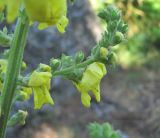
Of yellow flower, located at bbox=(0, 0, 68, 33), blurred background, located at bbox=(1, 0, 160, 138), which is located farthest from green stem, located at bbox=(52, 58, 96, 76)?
blurred background, located at bbox=(1, 0, 160, 138)

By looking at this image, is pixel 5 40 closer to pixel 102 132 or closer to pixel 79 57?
pixel 79 57

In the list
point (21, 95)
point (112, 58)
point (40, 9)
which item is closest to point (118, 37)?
point (112, 58)

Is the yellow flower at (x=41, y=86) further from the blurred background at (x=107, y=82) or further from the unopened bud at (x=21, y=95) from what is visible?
the blurred background at (x=107, y=82)

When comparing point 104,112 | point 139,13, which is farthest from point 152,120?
point 139,13

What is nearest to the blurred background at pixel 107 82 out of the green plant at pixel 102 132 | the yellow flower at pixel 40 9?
the green plant at pixel 102 132

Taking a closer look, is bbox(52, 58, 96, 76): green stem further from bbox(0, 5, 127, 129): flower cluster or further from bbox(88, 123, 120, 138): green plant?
bbox(88, 123, 120, 138): green plant
